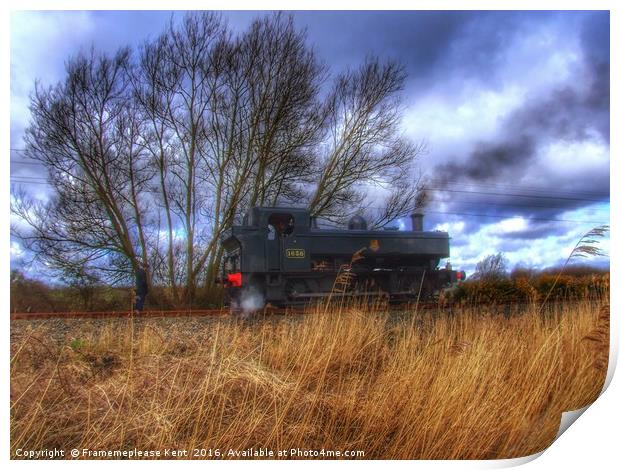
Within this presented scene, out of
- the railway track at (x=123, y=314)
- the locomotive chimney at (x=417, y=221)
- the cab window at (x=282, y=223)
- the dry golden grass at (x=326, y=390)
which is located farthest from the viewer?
the cab window at (x=282, y=223)

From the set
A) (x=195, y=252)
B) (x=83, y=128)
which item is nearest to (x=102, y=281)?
(x=195, y=252)

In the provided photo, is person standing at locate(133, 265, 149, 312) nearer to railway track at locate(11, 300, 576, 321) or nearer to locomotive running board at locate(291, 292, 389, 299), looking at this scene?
railway track at locate(11, 300, 576, 321)

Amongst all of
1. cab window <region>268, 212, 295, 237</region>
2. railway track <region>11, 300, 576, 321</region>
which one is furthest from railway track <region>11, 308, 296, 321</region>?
cab window <region>268, 212, 295, 237</region>

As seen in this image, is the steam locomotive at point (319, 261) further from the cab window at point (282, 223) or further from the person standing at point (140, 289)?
the person standing at point (140, 289)

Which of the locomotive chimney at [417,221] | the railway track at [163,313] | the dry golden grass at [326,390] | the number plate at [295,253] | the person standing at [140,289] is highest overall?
the locomotive chimney at [417,221]

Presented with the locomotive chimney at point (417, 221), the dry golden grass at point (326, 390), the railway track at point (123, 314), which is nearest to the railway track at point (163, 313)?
the railway track at point (123, 314)

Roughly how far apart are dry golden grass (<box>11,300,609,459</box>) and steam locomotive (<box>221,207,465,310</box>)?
1.91 feet

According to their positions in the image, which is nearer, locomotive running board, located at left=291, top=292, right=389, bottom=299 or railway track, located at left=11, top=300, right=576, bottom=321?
railway track, located at left=11, top=300, right=576, bottom=321

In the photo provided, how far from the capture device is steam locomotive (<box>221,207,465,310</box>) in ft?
10.3

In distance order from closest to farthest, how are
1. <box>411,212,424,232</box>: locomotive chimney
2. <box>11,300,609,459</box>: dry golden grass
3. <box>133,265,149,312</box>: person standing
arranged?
1. <box>11,300,609,459</box>: dry golden grass
2. <box>411,212,424,232</box>: locomotive chimney
3. <box>133,265,149,312</box>: person standing

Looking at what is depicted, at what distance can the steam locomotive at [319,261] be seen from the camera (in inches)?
124

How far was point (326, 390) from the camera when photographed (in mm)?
2178

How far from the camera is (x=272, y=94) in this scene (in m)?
2.71

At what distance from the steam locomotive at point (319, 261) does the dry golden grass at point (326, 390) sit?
58cm
